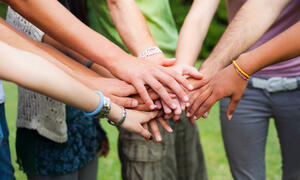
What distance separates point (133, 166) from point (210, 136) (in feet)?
9.64

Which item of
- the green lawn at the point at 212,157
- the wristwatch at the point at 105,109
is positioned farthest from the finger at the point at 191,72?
the green lawn at the point at 212,157

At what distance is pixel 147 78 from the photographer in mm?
2176

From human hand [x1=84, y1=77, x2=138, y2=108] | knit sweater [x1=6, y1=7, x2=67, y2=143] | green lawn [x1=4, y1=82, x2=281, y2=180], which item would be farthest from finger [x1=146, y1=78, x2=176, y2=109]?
green lawn [x1=4, y1=82, x2=281, y2=180]

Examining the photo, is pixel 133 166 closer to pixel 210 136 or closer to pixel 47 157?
pixel 47 157

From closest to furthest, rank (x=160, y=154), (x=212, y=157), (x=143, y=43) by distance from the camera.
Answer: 1. (x=143, y=43)
2. (x=160, y=154)
3. (x=212, y=157)

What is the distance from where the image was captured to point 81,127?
2.22 m

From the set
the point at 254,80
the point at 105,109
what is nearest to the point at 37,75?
the point at 105,109

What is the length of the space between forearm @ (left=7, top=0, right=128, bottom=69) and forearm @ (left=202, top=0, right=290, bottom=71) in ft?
2.03

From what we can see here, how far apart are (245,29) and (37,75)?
135 centimetres

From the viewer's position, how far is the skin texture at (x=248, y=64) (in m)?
2.01

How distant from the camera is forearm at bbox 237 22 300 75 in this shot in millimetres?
1996

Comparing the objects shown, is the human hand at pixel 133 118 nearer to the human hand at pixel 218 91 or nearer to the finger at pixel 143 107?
the finger at pixel 143 107

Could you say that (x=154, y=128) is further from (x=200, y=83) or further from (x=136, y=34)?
(x=136, y=34)

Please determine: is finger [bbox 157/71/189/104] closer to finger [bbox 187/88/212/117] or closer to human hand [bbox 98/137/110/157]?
finger [bbox 187/88/212/117]
